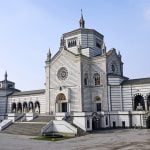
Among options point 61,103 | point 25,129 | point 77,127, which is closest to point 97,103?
point 61,103

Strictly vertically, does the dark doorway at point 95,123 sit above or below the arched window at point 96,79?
below

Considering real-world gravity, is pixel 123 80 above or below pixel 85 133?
above

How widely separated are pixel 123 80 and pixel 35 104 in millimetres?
19937

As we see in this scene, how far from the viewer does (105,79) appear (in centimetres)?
4459

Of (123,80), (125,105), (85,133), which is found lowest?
(85,133)

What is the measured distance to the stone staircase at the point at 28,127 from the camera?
1447 inches

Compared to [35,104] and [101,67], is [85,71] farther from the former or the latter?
[35,104]

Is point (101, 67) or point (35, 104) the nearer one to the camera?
point (101, 67)

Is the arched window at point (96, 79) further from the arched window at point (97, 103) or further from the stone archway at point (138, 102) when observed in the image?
the stone archway at point (138, 102)

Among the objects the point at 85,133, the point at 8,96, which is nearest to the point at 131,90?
the point at 85,133

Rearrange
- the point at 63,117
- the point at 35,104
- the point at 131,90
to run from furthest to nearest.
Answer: the point at 35,104 → the point at 131,90 → the point at 63,117

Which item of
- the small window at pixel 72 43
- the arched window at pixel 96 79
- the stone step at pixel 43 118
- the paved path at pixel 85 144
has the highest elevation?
the small window at pixel 72 43

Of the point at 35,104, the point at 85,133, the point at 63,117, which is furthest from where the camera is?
the point at 35,104

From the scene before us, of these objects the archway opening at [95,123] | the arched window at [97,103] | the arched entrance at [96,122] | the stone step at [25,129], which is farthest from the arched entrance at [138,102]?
the stone step at [25,129]
